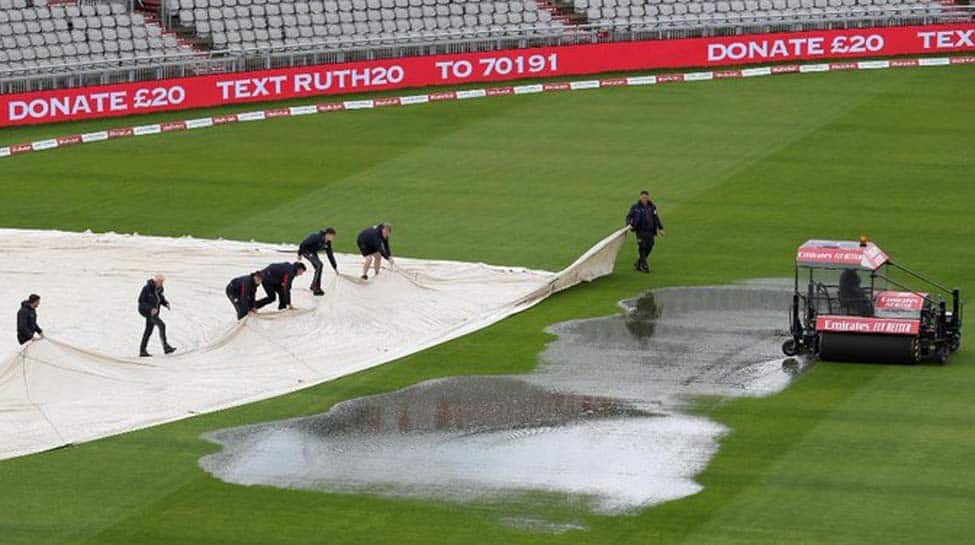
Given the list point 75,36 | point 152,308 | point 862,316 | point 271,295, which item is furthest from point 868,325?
point 75,36

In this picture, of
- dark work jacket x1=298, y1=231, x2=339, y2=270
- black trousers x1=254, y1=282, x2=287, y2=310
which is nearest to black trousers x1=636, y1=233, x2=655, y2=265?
dark work jacket x1=298, y1=231, x2=339, y2=270


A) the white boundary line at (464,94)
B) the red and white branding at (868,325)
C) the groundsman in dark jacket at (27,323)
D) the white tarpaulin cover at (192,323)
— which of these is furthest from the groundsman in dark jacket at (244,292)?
the white boundary line at (464,94)

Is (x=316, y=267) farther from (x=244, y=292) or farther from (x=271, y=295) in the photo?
(x=244, y=292)

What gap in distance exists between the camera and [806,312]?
106ft

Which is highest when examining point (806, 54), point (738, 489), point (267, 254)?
point (806, 54)

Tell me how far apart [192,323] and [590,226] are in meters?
9.92

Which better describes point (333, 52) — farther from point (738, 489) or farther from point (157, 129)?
point (738, 489)

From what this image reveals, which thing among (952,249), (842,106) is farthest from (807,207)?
(842,106)

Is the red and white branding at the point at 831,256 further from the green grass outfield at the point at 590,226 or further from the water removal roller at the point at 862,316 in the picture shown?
the green grass outfield at the point at 590,226

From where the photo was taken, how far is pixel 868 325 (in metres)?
31.1

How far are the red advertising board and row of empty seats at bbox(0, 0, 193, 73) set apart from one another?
1304 millimetres

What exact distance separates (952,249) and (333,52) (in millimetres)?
20568

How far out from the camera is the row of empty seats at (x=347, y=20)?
54906mm

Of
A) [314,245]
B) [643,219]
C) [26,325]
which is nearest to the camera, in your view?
[26,325]
